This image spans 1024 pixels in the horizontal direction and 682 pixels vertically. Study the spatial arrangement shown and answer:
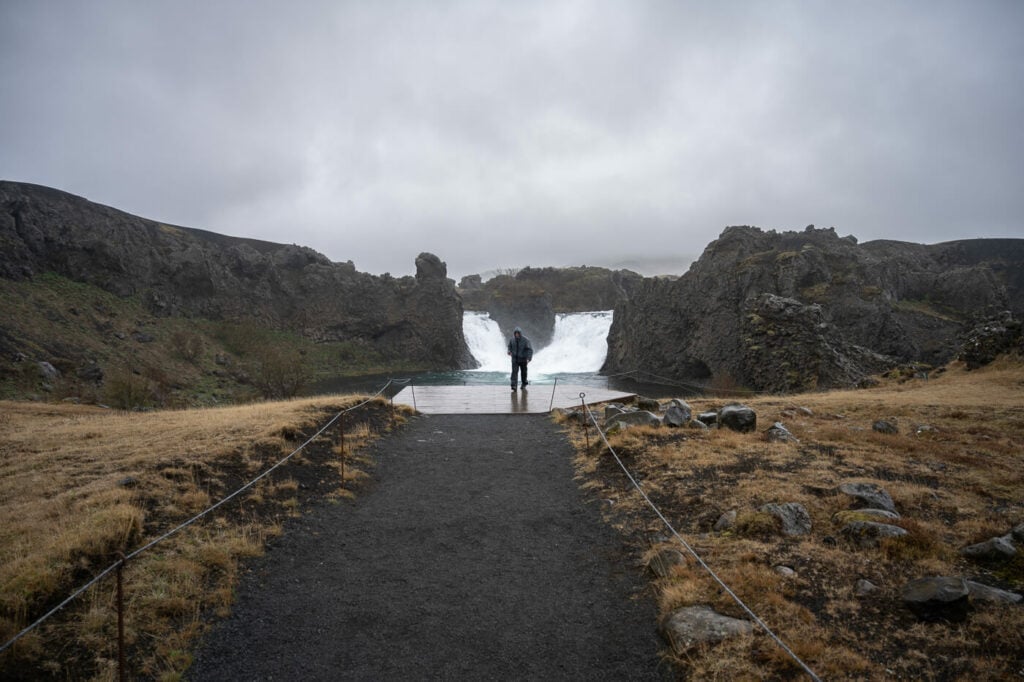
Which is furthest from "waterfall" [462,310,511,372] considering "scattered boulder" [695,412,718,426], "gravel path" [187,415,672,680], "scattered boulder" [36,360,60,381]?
"gravel path" [187,415,672,680]

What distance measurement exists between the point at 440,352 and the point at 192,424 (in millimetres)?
56114

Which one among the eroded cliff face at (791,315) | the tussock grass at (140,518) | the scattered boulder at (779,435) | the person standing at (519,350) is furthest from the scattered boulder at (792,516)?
the eroded cliff face at (791,315)

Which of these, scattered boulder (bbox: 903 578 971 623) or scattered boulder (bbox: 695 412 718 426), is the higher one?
scattered boulder (bbox: 695 412 718 426)

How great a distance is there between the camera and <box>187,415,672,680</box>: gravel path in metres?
4.44

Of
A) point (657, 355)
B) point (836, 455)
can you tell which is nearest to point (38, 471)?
point (836, 455)

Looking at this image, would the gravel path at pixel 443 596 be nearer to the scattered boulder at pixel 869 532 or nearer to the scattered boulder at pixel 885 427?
the scattered boulder at pixel 869 532

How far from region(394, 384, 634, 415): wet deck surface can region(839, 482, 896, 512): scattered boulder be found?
28.7 feet

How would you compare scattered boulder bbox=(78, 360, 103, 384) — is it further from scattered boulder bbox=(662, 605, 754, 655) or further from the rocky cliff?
the rocky cliff

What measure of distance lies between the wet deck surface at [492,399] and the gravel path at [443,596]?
6674 mm

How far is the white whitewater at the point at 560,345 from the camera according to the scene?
6225cm

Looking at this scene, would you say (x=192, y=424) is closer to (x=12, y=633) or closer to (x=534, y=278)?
(x=12, y=633)

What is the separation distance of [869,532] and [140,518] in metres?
8.63

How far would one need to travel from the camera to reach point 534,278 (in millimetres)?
113750

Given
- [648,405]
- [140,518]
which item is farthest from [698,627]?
[648,405]
